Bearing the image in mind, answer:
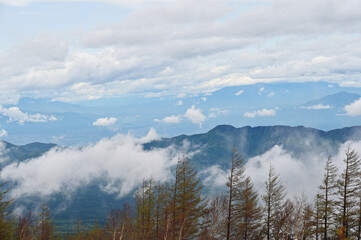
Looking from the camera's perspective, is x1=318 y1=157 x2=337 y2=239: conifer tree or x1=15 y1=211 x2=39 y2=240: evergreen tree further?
x1=318 y1=157 x2=337 y2=239: conifer tree

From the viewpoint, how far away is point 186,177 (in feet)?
116

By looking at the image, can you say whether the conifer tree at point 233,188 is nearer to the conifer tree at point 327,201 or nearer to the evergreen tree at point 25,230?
the conifer tree at point 327,201

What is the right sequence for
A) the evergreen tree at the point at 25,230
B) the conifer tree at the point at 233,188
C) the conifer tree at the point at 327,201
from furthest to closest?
the conifer tree at the point at 327,201, the conifer tree at the point at 233,188, the evergreen tree at the point at 25,230

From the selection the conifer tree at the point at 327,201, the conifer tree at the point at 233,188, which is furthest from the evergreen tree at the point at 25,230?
the conifer tree at the point at 327,201

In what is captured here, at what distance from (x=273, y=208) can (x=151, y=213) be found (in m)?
16.5

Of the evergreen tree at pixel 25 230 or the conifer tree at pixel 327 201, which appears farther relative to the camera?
the conifer tree at pixel 327 201

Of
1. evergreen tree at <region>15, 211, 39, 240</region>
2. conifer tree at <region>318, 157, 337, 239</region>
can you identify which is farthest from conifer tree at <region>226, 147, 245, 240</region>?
evergreen tree at <region>15, 211, 39, 240</region>

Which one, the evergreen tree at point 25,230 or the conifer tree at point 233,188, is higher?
the conifer tree at point 233,188

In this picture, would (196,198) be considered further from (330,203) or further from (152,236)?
(330,203)

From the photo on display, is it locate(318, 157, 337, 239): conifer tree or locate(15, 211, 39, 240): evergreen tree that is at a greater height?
locate(318, 157, 337, 239): conifer tree

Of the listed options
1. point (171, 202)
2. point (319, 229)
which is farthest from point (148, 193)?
point (319, 229)

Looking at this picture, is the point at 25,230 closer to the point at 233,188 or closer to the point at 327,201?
the point at 233,188

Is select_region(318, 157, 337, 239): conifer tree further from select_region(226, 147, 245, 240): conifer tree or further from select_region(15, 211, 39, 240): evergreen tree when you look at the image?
select_region(15, 211, 39, 240): evergreen tree

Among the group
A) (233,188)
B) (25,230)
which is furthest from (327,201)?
(25,230)
